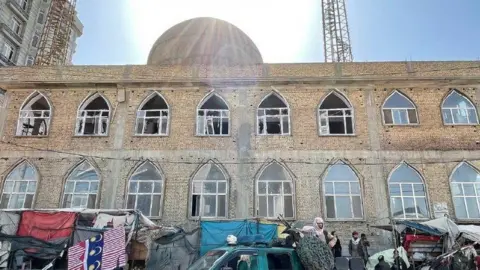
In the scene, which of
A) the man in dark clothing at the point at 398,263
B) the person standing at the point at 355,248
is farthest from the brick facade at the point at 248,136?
the man in dark clothing at the point at 398,263

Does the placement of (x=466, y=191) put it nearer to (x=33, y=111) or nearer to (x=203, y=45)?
(x=203, y=45)

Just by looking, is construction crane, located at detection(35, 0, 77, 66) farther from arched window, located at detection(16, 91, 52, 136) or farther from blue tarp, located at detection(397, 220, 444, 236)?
blue tarp, located at detection(397, 220, 444, 236)

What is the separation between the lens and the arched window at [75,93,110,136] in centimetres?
1588

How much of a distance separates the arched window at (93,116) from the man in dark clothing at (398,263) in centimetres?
1175

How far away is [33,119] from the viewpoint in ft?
53.3

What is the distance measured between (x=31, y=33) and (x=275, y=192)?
3353cm

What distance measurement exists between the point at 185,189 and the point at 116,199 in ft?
8.92

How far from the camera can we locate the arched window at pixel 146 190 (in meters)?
14.6

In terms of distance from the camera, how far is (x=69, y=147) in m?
15.5

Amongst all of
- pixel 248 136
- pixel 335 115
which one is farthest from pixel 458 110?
pixel 248 136

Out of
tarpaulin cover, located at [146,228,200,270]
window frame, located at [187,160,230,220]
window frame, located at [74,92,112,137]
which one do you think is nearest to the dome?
window frame, located at [74,92,112,137]

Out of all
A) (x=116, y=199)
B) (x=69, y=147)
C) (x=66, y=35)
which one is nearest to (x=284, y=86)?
(x=116, y=199)

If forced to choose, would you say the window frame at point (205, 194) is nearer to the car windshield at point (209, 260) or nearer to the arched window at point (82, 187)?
the arched window at point (82, 187)

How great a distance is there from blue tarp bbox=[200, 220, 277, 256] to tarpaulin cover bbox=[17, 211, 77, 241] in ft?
13.3
